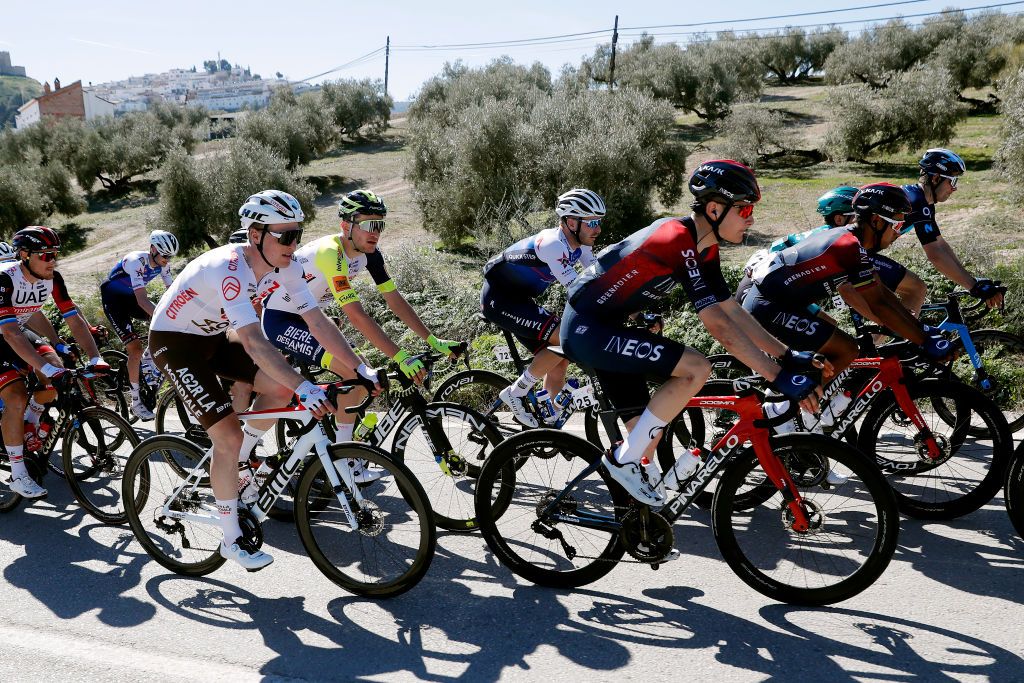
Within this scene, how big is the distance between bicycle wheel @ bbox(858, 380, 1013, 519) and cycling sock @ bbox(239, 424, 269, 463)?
3758 millimetres

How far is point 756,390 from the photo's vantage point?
4043 mm

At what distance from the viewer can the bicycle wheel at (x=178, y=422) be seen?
551 centimetres

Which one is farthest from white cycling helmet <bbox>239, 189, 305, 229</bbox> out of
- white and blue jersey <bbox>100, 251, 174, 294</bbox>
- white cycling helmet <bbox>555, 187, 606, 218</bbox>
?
white and blue jersey <bbox>100, 251, 174, 294</bbox>

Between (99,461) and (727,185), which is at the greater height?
(727,185)

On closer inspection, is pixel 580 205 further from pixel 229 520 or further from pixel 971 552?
pixel 971 552

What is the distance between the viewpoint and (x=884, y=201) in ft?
16.9

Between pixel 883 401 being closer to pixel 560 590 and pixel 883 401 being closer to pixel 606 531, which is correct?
pixel 606 531

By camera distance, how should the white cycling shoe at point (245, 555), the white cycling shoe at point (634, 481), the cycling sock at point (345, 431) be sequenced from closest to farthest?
the white cycling shoe at point (634, 481)
the white cycling shoe at point (245, 555)
the cycling sock at point (345, 431)

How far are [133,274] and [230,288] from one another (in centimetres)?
517

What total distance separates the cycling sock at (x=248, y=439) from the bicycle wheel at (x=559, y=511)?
1362mm

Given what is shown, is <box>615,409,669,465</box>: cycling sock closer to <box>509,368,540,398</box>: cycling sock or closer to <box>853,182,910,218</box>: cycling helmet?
<box>509,368,540,398</box>: cycling sock

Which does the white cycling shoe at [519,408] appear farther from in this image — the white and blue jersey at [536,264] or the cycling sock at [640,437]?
the cycling sock at [640,437]

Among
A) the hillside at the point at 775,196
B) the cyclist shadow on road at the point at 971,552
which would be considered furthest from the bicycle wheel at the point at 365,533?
the hillside at the point at 775,196

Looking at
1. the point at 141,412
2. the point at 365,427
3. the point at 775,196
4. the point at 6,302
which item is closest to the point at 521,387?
the point at 365,427
